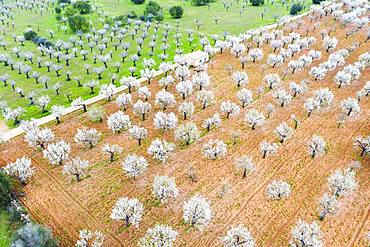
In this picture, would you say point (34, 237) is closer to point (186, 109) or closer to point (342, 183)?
point (186, 109)

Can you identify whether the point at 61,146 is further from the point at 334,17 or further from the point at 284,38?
the point at 334,17

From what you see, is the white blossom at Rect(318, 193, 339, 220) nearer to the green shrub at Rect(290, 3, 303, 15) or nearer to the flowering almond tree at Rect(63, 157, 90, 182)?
the flowering almond tree at Rect(63, 157, 90, 182)

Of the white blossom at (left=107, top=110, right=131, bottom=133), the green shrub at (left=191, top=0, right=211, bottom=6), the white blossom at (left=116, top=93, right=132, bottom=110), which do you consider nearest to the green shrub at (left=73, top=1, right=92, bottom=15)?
the green shrub at (left=191, top=0, right=211, bottom=6)

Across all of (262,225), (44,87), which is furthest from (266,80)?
(44,87)

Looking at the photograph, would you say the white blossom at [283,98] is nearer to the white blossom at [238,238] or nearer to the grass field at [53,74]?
the grass field at [53,74]

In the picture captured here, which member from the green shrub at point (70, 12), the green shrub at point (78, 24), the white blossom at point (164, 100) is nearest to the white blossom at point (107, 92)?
the white blossom at point (164, 100)

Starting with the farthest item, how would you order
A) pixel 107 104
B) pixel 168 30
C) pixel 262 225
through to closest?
pixel 168 30, pixel 107 104, pixel 262 225

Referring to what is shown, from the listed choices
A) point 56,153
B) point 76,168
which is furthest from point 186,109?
point 56,153
